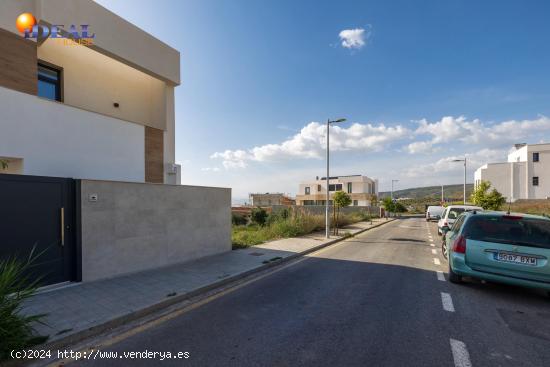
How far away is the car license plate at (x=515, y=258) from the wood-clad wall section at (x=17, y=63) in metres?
11.6

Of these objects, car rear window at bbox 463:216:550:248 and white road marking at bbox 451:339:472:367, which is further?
car rear window at bbox 463:216:550:248

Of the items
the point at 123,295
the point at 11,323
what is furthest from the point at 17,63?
the point at 11,323

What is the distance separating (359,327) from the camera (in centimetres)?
413

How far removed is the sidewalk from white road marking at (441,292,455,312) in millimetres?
4246

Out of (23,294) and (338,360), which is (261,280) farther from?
(23,294)

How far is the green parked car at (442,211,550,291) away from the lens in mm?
5141

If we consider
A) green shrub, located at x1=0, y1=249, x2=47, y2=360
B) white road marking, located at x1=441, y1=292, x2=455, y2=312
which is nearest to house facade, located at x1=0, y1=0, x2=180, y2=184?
green shrub, located at x1=0, y1=249, x2=47, y2=360

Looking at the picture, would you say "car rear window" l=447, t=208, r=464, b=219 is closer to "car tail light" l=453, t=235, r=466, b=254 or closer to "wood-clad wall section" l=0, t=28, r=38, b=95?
"car tail light" l=453, t=235, r=466, b=254

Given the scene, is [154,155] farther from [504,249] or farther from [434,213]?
[434,213]

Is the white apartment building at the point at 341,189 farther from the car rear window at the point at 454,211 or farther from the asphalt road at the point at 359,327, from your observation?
the asphalt road at the point at 359,327

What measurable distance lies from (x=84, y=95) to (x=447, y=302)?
12559 mm

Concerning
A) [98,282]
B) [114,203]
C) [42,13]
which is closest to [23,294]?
[98,282]

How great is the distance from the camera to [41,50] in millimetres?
9062

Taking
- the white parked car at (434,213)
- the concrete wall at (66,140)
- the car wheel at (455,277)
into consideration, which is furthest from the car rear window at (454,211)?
the white parked car at (434,213)
